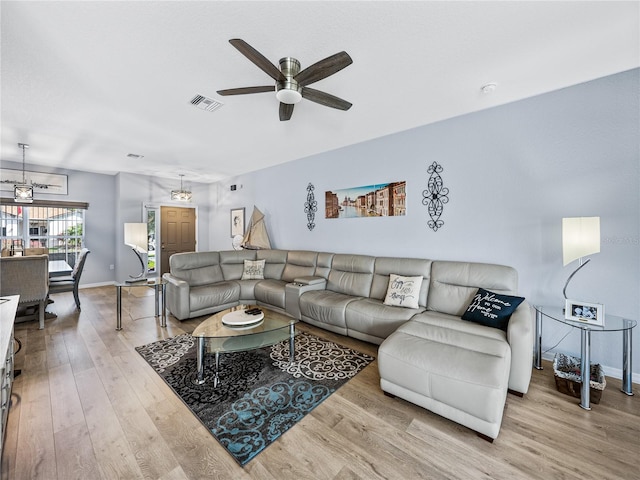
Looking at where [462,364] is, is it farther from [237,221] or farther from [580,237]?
[237,221]

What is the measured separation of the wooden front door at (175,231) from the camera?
6.65 metres

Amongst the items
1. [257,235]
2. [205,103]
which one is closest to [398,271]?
[205,103]

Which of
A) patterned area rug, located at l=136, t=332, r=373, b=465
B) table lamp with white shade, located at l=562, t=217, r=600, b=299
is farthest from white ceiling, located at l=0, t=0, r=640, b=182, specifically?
patterned area rug, located at l=136, t=332, r=373, b=465

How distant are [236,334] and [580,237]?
9.95 ft

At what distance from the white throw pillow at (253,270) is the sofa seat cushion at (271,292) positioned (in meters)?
0.28

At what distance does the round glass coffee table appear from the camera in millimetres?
2285

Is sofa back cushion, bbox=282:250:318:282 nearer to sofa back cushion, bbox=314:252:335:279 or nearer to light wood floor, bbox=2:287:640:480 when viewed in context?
sofa back cushion, bbox=314:252:335:279

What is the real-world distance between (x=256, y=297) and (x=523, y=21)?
4219 millimetres

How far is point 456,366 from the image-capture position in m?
1.75

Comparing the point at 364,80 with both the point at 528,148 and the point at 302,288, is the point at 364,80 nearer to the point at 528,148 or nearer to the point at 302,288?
the point at 528,148

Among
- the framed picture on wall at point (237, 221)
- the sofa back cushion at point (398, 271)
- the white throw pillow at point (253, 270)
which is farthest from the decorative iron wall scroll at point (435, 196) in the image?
the framed picture on wall at point (237, 221)

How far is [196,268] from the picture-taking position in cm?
436

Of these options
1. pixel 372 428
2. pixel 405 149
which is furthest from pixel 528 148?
pixel 372 428

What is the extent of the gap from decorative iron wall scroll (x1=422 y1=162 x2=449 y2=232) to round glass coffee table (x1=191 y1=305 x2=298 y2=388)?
85.2 inches
